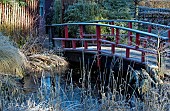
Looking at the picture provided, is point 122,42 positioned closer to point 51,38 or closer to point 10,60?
point 51,38

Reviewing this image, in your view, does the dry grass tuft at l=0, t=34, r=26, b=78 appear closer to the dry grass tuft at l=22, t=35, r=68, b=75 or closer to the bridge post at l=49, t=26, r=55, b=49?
the dry grass tuft at l=22, t=35, r=68, b=75

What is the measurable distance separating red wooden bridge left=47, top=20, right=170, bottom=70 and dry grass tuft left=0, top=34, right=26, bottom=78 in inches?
66.9

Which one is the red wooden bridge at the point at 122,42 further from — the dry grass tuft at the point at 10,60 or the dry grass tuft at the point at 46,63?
the dry grass tuft at the point at 10,60

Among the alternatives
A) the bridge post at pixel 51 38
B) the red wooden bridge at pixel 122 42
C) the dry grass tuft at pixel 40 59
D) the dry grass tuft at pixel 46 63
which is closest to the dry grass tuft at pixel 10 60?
the dry grass tuft at pixel 40 59

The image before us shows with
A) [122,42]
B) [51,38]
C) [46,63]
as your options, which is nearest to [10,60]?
[46,63]

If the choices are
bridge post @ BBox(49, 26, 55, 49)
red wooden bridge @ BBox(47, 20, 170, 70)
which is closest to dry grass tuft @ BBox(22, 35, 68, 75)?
red wooden bridge @ BBox(47, 20, 170, 70)

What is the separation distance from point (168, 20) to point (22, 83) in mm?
9702

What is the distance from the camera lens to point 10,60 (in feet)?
24.3

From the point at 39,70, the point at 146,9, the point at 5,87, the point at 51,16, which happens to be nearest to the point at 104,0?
the point at 51,16

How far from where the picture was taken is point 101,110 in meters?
4.24

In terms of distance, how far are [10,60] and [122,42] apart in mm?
4265

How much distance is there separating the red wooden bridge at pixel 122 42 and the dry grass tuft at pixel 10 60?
1700mm

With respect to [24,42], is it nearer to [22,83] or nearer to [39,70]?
[39,70]

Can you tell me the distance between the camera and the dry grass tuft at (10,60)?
718 cm
